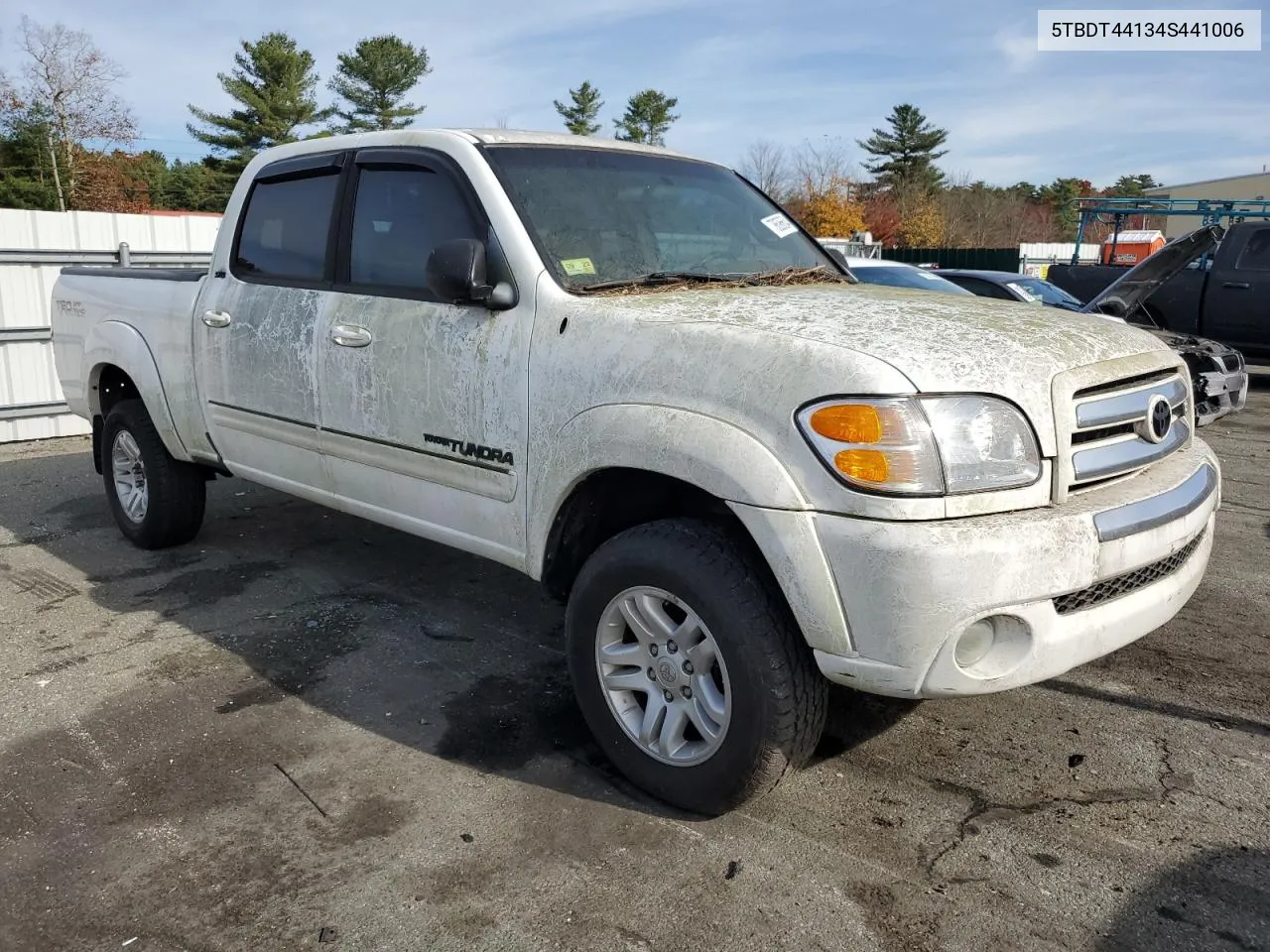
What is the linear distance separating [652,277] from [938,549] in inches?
60.0

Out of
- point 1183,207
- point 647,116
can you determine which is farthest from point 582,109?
point 1183,207

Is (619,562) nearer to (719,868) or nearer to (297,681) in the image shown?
(719,868)

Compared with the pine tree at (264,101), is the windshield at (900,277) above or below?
below

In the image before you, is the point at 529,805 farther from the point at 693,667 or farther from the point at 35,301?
the point at 35,301

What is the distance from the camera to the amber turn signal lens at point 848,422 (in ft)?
8.13

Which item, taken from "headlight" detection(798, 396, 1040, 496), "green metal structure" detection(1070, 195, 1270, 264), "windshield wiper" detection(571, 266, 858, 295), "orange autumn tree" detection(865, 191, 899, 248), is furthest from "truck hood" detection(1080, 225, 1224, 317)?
"orange autumn tree" detection(865, 191, 899, 248)

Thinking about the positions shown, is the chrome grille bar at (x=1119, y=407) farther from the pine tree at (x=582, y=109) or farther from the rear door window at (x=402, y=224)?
the pine tree at (x=582, y=109)

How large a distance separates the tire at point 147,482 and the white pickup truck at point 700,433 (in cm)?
112

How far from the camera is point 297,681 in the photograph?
4.00 meters

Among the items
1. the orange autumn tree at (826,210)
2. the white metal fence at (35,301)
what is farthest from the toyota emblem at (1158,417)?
the orange autumn tree at (826,210)

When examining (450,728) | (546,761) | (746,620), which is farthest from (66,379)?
(746,620)

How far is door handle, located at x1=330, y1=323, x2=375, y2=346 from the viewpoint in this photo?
12.6ft

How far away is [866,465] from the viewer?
2.47 m

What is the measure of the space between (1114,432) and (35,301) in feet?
31.5
